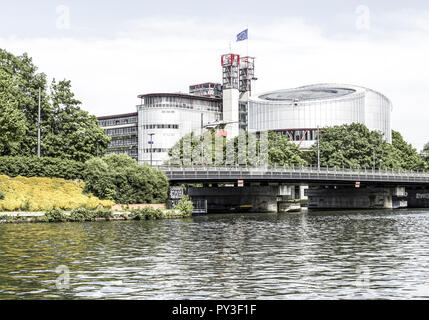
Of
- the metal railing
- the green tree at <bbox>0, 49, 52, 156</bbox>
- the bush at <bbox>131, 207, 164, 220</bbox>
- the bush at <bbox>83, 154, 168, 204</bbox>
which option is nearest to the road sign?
the bush at <bbox>83, 154, 168, 204</bbox>

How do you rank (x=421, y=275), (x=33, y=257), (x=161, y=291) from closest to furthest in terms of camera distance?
(x=161, y=291) → (x=421, y=275) → (x=33, y=257)

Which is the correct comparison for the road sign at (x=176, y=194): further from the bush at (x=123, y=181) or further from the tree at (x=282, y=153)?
the tree at (x=282, y=153)

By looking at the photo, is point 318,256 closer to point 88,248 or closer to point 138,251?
point 138,251

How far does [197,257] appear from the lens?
115 ft

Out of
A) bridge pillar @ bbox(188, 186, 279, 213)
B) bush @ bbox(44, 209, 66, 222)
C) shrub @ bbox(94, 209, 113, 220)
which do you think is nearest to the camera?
bush @ bbox(44, 209, 66, 222)

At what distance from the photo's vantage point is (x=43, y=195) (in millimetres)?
78875

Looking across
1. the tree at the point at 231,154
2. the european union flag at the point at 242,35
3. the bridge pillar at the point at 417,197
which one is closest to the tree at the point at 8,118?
the tree at the point at 231,154

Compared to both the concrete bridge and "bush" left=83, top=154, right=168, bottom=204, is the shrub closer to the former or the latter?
"bush" left=83, top=154, right=168, bottom=204

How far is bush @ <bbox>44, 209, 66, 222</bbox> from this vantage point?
237ft

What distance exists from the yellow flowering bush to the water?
2478cm

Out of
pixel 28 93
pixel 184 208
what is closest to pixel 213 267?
pixel 184 208
